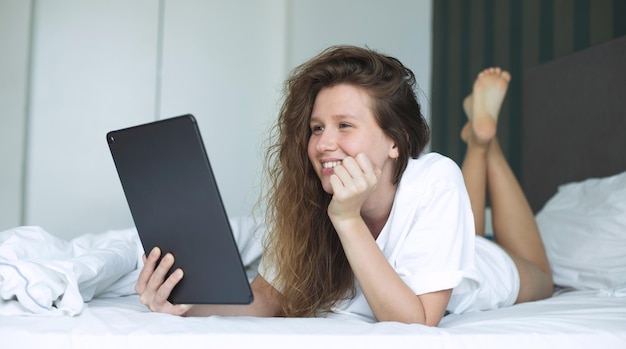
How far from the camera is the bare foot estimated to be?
222 cm

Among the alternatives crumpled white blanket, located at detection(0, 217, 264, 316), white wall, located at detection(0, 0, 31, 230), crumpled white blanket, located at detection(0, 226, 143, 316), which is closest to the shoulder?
crumpled white blanket, located at detection(0, 217, 264, 316)

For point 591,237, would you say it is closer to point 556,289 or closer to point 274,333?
point 556,289

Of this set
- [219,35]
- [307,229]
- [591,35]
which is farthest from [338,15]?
[307,229]

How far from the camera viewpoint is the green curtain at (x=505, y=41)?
3.02 metres

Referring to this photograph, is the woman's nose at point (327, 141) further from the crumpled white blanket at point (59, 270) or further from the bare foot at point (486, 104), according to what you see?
the bare foot at point (486, 104)

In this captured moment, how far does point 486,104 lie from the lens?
2281 mm

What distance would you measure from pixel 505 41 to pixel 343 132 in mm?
2526

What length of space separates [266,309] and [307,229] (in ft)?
0.68

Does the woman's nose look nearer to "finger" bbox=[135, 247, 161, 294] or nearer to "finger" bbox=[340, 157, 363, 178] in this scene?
"finger" bbox=[340, 157, 363, 178]

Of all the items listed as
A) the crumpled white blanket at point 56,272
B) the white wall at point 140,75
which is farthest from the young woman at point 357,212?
the white wall at point 140,75

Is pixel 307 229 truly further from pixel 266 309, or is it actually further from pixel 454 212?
pixel 454 212

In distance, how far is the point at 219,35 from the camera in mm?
4059

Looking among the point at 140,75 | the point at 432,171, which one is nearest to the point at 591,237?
the point at 432,171

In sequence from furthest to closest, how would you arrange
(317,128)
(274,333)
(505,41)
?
(505,41) → (317,128) → (274,333)
